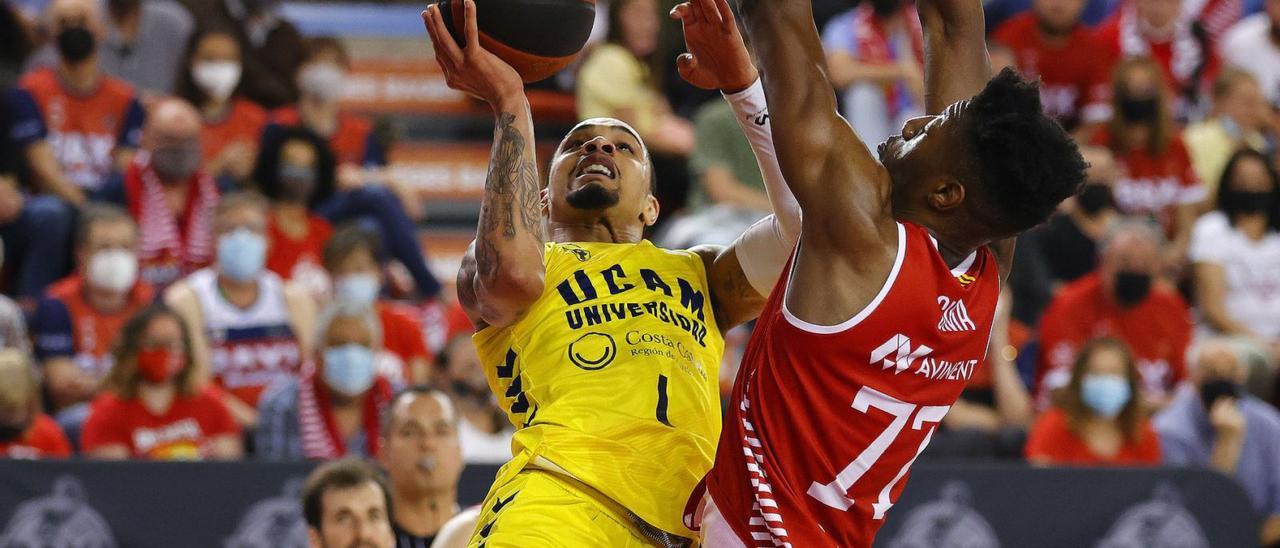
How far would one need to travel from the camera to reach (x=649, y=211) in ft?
15.1

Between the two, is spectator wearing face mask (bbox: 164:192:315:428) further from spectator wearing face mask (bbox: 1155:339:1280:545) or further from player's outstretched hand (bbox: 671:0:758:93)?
player's outstretched hand (bbox: 671:0:758:93)

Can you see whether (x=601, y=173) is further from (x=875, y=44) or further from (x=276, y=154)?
(x=875, y=44)

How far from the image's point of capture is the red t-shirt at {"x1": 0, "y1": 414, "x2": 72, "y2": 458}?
7430mm

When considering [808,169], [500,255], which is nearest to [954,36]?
[808,169]

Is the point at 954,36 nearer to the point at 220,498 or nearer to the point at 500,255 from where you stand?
the point at 500,255

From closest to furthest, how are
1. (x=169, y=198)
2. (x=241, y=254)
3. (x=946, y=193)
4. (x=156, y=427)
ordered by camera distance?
(x=946, y=193) → (x=156, y=427) → (x=241, y=254) → (x=169, y=198)

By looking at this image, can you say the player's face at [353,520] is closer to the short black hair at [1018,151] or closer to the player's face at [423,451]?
Answer: the player's face at [423,451]

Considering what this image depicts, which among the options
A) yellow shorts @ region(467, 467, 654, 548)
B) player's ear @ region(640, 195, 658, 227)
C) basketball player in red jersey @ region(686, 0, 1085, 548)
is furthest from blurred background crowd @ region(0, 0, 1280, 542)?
basketball player in red jersey @ region(686, 0, 1085, 548)

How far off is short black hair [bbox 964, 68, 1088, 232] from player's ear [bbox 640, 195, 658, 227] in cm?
129

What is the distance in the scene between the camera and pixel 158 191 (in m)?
9.13

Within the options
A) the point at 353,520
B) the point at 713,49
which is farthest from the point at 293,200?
the point at 713,49

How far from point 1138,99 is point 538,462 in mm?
7266

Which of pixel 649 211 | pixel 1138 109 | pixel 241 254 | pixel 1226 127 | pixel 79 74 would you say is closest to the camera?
pixel 649 211

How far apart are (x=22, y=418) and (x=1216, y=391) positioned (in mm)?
5763
